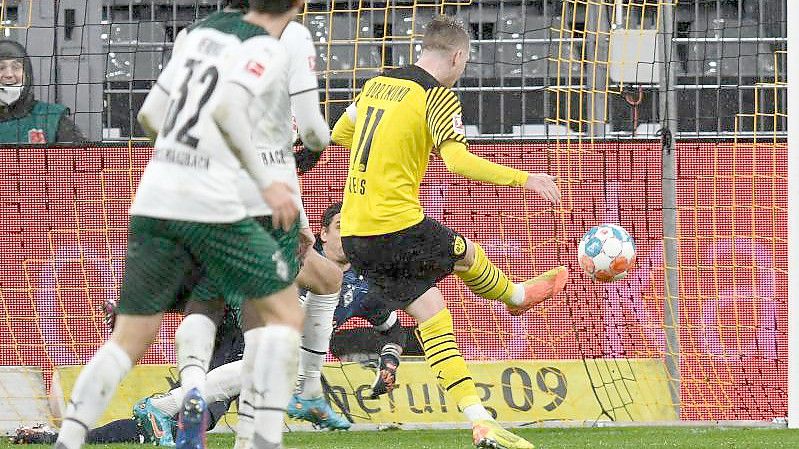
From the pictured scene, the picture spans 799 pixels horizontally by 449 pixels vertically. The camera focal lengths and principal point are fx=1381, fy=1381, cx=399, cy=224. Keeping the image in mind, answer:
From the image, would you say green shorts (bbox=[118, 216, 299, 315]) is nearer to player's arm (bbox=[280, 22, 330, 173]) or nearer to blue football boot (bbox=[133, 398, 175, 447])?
player's arm (bbox=[280, 22, 330, 173])

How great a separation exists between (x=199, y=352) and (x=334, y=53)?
5256 millimetres

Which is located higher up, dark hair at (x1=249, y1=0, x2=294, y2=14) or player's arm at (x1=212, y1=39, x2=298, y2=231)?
dark hair at (x1=249, y1=0, x2=294, y2=14)

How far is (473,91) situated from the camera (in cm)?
954

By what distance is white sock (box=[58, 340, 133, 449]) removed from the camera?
4.06 metres

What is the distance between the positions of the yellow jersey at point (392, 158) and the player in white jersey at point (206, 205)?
7.00 ft

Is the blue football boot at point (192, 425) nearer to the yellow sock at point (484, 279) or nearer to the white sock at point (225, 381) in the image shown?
the white sock at point (225, 381)

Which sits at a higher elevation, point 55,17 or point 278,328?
point 55,17

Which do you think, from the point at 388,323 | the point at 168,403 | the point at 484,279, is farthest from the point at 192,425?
the point at 388,323

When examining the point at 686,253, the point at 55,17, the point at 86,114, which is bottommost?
the point at 686,253

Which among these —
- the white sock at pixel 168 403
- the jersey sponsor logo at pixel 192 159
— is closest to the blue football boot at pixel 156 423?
the white sock at pixel 168 403

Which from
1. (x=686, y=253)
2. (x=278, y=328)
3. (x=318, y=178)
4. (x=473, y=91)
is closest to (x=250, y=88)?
(x=278, y=328)

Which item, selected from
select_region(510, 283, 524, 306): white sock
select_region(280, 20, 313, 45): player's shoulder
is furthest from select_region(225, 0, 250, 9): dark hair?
select_region(510, 283, 524, 306): white sock

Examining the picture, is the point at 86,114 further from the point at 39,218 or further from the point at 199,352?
the point at 199,352

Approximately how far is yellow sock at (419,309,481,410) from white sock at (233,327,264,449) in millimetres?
1403
